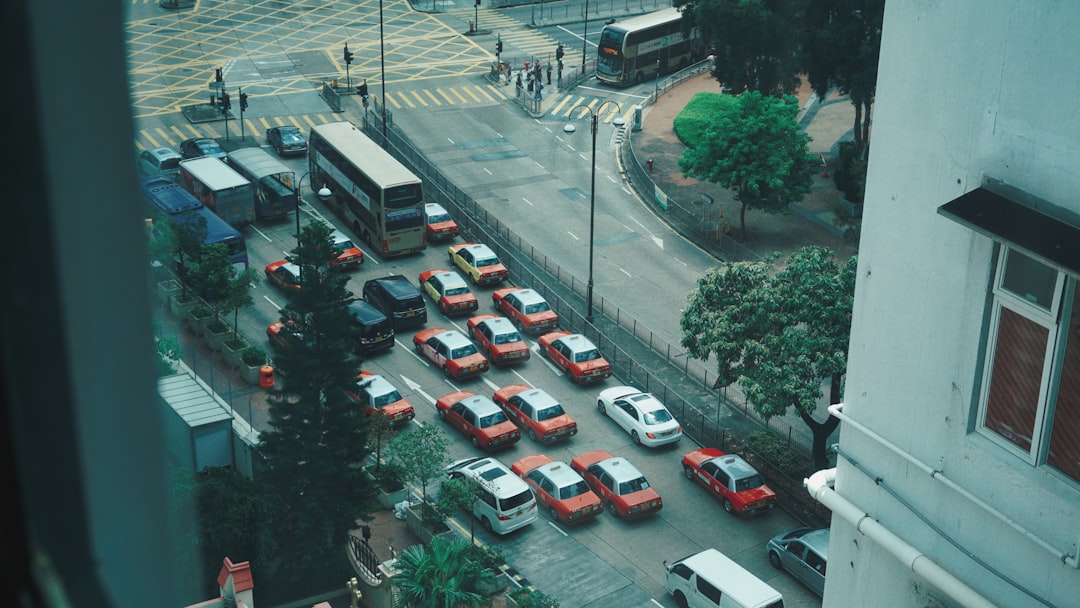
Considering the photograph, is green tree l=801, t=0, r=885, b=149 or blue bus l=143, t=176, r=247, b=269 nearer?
blue bus l=143, t=176, r=247, b=269

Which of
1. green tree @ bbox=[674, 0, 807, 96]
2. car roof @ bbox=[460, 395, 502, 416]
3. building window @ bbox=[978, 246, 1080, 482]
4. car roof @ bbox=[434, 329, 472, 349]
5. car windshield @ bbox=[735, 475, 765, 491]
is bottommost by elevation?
car windshield @ bbox=[735, 475, 765, 491]

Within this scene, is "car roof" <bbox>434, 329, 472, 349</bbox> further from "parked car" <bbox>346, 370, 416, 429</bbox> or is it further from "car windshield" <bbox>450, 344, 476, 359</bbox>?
"parked car" <bbox>346, 370, 416, 429</bbox>

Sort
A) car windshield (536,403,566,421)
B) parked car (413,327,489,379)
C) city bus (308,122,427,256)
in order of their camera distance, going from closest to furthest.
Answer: car windshield (536,403,566,421) < parked car (413,327,489,379) < city bus (308,122,427,256)

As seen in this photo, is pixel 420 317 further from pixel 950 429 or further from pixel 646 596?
pixel 950 429

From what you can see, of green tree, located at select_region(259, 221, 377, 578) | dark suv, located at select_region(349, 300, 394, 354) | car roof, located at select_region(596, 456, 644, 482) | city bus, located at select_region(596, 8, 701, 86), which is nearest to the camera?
green tree, located at select_region(259, 221, 377, 578)

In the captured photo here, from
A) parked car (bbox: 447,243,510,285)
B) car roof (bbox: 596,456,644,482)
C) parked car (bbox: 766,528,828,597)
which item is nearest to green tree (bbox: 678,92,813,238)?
parked car (bbox: 447,243,510,285)

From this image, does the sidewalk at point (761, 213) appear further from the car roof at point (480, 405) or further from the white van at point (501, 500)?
the white van at point (501, 500)

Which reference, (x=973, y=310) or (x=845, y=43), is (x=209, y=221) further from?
(x=973, y=310)

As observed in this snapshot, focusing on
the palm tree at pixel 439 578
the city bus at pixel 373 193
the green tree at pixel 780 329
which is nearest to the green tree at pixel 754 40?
the city bus at pixel 373 193
